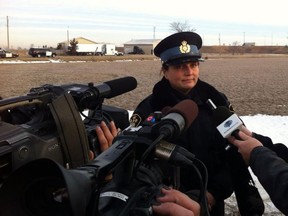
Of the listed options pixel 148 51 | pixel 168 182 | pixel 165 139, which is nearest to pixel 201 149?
pixel 168 182

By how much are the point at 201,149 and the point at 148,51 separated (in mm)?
94356

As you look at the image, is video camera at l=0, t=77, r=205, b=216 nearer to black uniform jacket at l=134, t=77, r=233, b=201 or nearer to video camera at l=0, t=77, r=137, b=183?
video camera at l=0, t=77, r=137, b=183

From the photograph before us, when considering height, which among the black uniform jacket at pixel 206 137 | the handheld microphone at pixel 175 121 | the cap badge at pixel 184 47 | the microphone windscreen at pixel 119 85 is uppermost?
the cap badge at pixel 184 47

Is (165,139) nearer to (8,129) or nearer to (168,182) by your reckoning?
(168,182)

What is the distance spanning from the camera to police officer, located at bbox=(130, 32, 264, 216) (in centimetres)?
259

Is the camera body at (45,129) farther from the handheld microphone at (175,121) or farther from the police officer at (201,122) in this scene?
the police officer at (201,122)

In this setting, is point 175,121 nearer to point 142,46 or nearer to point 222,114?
point 222,114

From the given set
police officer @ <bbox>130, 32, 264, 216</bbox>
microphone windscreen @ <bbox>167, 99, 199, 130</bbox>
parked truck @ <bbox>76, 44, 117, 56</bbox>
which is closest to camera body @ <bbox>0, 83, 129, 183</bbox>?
microphone windscreen @ <bbox>167, 99, 199, 130</bbox>

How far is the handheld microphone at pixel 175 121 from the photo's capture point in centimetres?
128

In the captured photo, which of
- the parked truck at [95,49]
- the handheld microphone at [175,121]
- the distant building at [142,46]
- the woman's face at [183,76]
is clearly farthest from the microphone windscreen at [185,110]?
the distant building at [142,46]

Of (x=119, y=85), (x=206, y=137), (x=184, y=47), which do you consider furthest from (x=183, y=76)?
(x=119, y=85)

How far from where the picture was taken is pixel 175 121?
1319 mm

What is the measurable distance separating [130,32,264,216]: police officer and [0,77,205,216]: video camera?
912 millimetres

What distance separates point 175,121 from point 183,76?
4.83 feet
